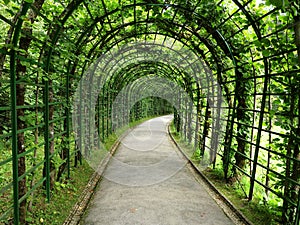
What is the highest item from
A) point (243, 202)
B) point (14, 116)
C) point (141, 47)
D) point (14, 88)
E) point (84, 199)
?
point (141, 47)

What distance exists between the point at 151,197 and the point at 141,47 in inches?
227

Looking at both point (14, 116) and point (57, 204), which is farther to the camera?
Result: point (57, 204)

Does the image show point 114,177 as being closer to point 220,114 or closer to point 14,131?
point 220,114

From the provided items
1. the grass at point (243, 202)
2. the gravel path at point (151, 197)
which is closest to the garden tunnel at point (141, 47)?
the grass at point (243, 202)

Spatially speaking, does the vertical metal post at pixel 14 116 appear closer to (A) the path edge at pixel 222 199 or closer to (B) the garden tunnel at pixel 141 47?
(B) the garden tunnel at pixel 141 47

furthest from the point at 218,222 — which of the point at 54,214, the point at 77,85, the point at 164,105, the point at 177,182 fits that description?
the point at 164,105

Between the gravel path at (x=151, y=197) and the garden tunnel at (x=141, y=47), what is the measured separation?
0.81 m

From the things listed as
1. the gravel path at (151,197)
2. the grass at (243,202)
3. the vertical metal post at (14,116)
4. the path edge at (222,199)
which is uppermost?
the vertical metal post at (14,116)

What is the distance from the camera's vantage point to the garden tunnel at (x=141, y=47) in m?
2.96

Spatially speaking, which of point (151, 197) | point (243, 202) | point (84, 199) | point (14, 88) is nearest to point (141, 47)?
point (151, 197)

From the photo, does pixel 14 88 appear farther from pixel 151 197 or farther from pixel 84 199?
pixel 151 197

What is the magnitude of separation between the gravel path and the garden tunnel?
81cm

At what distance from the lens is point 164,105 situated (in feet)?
116

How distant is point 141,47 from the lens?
9.08m
